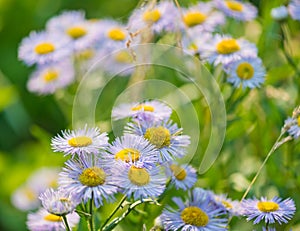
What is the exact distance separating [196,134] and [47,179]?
1.88 feet

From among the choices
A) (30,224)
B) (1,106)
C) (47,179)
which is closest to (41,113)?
(1,106)

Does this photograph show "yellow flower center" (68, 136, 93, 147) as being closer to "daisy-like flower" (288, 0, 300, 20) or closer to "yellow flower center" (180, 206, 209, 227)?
"yellow flower center" (180, 206, 209, 227)

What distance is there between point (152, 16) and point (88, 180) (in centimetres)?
50

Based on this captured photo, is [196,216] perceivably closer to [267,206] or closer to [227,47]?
[267,206]

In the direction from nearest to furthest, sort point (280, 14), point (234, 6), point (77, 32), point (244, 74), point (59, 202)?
point (59, 202)
point (244, 74)
point (280, 14)
point (234, 6)
point (77, 32)

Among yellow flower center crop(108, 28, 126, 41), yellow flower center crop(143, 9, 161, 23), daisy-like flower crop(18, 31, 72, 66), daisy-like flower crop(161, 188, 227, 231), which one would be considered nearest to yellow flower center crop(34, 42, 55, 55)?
daisy-like flower crop(18, 31, 72, 66)

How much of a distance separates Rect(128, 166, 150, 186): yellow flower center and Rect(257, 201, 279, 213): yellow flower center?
0.18 metres

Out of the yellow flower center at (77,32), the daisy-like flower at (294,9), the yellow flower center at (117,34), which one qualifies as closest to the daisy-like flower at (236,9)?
the daisy-like flower at (294,9)

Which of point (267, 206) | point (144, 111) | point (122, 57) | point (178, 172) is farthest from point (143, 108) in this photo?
point (122, 57)

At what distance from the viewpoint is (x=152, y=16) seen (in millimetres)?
1197

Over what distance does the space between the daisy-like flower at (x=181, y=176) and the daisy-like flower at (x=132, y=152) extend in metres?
0.10

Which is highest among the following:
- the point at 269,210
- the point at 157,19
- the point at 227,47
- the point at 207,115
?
the point at 157,19

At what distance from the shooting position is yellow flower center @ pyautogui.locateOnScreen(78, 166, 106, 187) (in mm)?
792

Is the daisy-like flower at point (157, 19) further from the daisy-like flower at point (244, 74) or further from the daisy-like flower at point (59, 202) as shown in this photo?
the daisy-like flower at point (59, 202)
